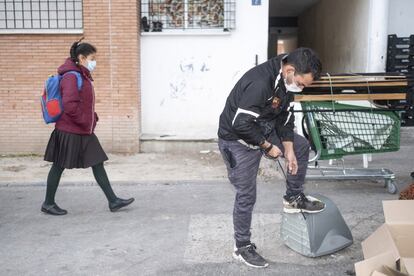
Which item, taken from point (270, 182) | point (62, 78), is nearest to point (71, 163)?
point (62, 78)

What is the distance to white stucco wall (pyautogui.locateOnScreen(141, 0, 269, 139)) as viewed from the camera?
923 centimetres

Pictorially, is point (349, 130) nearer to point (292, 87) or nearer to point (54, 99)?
point (292, 87)

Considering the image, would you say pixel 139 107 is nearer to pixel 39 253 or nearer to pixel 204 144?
pixel 204 144

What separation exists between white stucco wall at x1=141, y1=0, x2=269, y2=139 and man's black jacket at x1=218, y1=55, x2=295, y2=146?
5.20m

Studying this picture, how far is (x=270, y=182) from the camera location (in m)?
7.00

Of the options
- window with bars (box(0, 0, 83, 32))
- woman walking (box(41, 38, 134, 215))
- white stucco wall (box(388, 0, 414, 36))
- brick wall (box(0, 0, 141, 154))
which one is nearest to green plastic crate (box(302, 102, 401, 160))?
woman walking (box(41, 38, 134, 215))

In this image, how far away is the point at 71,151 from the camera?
539 centimetres

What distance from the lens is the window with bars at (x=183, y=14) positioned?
938 centimetres

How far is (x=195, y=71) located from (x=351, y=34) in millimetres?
4375

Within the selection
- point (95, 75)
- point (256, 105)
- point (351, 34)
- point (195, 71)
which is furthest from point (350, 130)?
point (351, 34)

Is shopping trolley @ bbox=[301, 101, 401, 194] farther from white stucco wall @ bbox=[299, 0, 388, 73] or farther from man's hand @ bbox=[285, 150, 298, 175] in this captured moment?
white stucco wall @ bbox=[299, 0, 388, 73]

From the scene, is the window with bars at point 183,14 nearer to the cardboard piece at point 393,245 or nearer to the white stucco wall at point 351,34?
the white stucco wall at point 351,34

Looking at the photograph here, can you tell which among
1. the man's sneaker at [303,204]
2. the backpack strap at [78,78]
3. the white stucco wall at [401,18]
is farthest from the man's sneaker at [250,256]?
the white stucco wall at [401,18]

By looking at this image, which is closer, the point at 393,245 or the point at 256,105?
the point at 393,245
